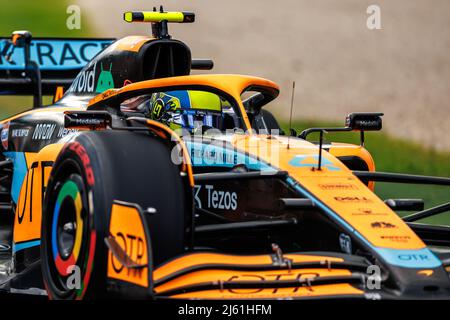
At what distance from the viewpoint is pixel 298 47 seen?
53.2 ft

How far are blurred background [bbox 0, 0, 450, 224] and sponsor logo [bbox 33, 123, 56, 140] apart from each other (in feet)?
19.5

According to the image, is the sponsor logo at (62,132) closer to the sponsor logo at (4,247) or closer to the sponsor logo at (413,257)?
the sponsor logo at (4,247)

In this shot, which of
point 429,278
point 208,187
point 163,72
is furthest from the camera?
point 163,72

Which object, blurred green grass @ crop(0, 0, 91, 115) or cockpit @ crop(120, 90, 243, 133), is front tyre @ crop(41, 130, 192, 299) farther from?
blurred green grass @ crop(0, 0, 91, 115)

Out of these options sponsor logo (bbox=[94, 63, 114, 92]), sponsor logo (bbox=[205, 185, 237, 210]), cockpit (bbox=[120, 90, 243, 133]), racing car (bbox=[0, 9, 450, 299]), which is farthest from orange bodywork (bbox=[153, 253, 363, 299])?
sponsor logo (bbox=[94, 63, 114, 92])

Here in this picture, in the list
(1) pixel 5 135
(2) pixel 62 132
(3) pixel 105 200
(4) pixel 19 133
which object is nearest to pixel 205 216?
(3) pixel 105 200

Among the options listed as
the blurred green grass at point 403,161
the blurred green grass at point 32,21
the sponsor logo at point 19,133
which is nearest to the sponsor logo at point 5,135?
the sponsor logo at point 19,133

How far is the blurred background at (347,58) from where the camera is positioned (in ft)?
45.5

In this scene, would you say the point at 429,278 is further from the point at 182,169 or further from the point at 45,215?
the point at 45,215

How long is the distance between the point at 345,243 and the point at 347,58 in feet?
35.6

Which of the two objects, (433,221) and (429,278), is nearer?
(429,278)

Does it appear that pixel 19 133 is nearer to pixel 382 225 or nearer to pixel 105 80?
pixel 105 80

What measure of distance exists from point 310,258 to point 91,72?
3.55 meters

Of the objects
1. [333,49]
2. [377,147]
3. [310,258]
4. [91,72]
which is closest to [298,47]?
[333,49]
